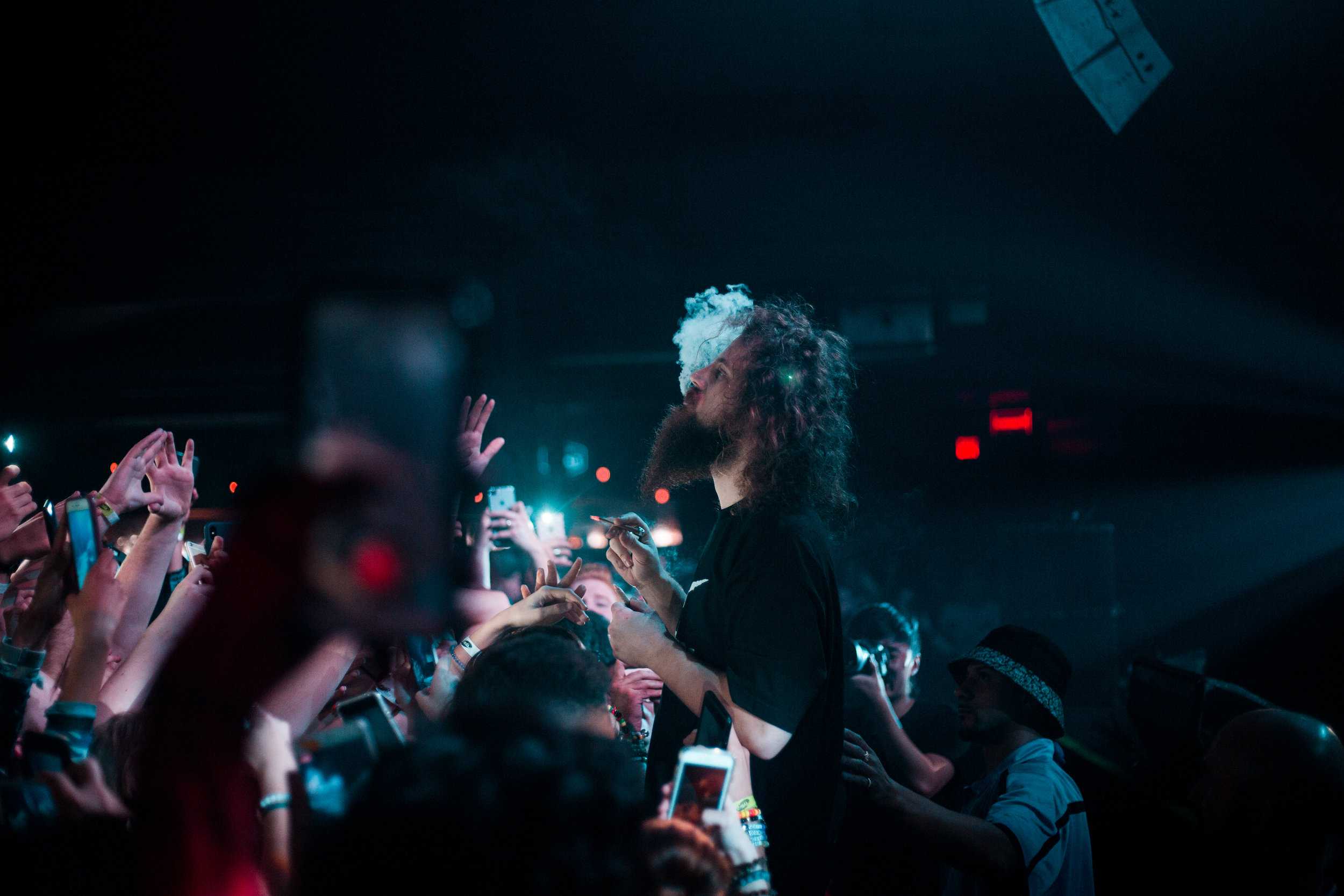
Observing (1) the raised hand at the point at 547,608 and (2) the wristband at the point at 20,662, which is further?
(1) the raised hand at the point at 547,608

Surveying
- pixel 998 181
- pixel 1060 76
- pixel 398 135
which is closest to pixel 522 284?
pixel 398 135

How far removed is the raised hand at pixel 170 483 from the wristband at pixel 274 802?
158 centimetres

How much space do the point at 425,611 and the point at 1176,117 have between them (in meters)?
9.20

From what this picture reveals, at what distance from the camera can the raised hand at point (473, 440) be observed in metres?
3.12

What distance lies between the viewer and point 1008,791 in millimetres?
2375

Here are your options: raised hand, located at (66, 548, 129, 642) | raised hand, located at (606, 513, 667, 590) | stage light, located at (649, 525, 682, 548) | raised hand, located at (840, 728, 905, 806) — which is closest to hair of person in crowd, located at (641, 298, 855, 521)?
raised hand, located at (606, 513, 667, 590)

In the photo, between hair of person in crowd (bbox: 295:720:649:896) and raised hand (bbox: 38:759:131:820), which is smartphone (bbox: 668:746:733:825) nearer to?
hair of person in crowd (bbox: 295:720:649:896)

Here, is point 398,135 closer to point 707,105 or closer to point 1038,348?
point 707,105

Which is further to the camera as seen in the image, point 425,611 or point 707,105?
point 425,611

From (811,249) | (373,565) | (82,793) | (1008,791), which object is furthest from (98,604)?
(811,249)

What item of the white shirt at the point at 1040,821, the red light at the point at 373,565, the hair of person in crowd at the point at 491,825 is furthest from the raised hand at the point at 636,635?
the red light at the point at 373,565

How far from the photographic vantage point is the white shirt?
2.18m

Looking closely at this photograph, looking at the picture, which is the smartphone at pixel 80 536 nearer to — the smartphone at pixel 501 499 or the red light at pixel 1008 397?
the smartphone at pixel 501 499

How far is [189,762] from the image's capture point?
1.42 m
